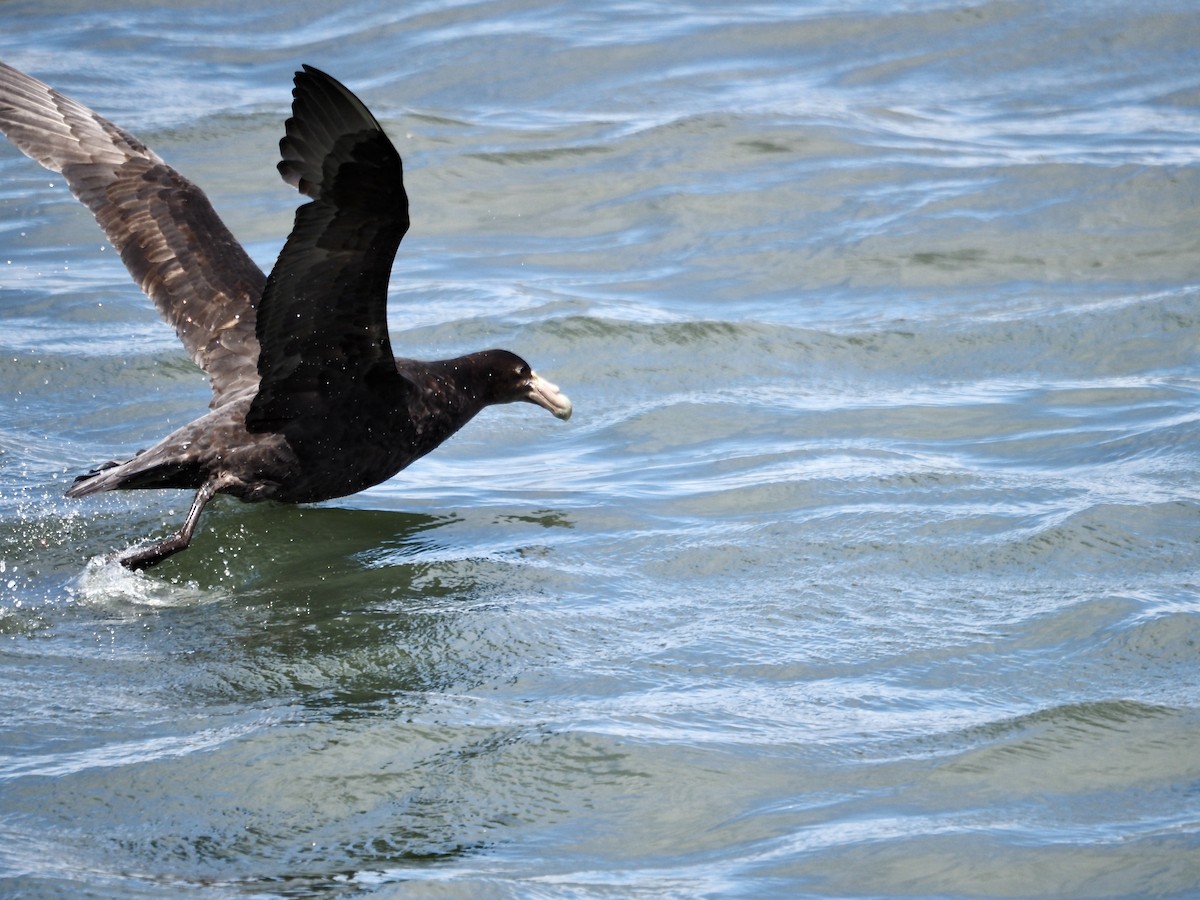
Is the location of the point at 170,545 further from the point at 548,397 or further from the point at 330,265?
the point at 548,397

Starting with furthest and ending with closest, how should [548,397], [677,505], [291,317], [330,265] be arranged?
1. [548,397]
2. [677,505]
3. [291,317]
4. [330,265]

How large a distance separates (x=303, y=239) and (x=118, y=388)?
353 centimetres

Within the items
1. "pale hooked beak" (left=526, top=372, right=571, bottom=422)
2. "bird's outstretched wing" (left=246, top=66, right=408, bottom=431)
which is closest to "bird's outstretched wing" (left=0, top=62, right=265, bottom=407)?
"bird's outstretched wing" (left=246, top=66, right=408, bottom=431)

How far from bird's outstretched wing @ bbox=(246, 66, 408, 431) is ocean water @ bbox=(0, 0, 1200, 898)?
78cm

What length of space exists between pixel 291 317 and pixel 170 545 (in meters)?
1.15

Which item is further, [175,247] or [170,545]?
[175,247]

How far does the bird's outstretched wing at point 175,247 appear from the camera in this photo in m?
8.23

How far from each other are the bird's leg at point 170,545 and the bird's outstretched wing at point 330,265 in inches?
15.3

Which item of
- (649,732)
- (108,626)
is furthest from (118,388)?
(649,732)

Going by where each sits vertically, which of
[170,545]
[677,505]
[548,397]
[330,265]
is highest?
[330,265]

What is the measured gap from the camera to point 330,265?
6.73m

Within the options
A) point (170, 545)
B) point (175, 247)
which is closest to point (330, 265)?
point (170, 545)

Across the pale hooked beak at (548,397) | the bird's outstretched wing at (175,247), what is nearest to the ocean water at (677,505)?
the pale hooked beak at (548,397)

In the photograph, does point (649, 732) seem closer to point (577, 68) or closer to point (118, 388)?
point (118, 388)
